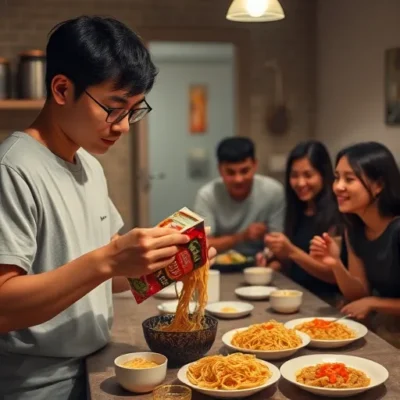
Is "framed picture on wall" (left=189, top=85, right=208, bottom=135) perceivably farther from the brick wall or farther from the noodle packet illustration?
the noodle packet illustration

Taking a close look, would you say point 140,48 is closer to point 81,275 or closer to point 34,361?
point 81,275

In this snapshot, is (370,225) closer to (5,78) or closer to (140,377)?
(140,377)

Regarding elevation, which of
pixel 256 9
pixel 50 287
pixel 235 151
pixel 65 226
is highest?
pixel 256 9

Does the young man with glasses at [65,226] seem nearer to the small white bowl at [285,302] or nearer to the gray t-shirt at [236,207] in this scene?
the small white bowl at [285,302]

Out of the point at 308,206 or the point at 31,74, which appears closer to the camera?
the point at 308,206

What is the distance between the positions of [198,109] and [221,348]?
18.5 ft

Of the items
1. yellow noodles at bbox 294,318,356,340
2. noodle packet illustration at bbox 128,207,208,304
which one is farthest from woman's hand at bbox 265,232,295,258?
noodle packet illustration at bbox 128,207,208,304

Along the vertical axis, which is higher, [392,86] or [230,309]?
[392,86]

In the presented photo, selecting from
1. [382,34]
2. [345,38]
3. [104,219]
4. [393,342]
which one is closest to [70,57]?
[104,219]

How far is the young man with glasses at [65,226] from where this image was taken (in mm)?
1439

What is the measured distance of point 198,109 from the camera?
7383 mm

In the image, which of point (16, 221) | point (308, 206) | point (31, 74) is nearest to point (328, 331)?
point (16, 221)

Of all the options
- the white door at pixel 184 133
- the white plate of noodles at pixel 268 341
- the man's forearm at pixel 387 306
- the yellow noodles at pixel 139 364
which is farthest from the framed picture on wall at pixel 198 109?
the yellow noodles at pixel 139 364

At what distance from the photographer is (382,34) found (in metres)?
4.12
